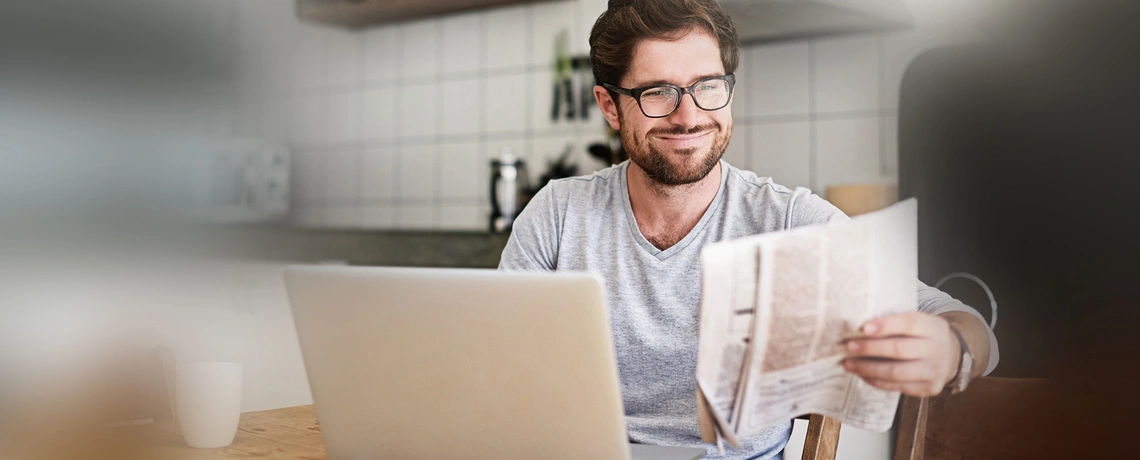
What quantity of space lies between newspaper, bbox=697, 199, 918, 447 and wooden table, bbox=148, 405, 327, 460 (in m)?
0.32

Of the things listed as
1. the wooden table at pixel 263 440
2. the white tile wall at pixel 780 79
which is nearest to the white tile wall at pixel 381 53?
the white tile wall at pixel 780 79

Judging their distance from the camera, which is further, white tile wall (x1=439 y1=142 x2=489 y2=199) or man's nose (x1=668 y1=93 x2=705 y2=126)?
white tile wall (x1=439 y1=142 x2=489 y2=199)

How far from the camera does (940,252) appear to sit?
118cm

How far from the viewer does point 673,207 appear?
91cm

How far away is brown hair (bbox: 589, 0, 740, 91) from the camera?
33.9 inches

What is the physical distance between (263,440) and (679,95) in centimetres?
52

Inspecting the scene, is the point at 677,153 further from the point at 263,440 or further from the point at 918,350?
the point at 263,440

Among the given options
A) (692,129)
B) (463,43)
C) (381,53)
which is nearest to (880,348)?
(692,129)

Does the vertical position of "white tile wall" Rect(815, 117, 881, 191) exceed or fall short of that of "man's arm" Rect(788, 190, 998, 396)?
it exceeds it

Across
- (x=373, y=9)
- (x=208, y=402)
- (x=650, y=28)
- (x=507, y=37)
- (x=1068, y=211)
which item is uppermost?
(x=373, y=9)

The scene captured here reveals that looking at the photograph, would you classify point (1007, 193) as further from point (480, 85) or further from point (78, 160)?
point (480, 85)

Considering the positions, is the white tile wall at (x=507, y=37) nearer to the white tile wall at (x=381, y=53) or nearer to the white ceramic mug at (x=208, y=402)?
the white tile wall at (x=381, y=53)

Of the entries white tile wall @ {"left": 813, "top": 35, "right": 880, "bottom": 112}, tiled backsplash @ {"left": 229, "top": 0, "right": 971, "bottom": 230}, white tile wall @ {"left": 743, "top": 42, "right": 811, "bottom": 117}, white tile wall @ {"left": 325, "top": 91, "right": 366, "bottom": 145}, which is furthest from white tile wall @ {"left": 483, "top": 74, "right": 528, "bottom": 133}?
white tile wall @ {"left": 813, "top": 35, "right": 880, "bottom": 112}

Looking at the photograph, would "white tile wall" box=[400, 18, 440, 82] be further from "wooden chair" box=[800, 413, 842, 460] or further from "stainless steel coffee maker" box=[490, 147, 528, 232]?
"wooden chair" box=[800, 413, 842, 460]
